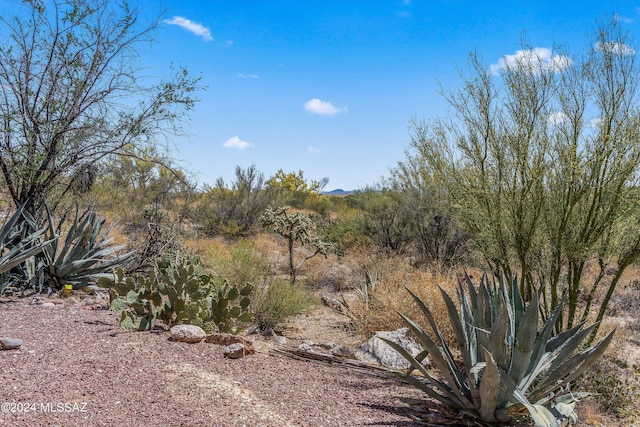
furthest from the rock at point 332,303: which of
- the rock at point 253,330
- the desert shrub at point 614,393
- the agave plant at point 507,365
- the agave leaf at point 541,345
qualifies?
the agave leaf at point 541,345

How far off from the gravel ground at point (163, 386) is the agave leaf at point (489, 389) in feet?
1.91

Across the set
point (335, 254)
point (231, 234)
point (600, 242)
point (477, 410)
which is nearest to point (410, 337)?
point (600, 242)

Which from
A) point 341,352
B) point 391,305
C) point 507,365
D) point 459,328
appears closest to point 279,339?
point 341,352

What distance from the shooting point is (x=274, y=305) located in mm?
7836

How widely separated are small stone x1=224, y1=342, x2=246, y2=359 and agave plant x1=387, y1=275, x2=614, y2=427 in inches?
68.2

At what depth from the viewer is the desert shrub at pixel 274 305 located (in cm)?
771

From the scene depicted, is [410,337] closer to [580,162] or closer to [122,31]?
[580,162]

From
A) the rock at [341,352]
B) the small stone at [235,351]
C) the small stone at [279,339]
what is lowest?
the small stone at [279,339]

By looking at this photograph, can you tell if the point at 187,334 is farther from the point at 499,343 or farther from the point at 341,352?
the point at 499,343

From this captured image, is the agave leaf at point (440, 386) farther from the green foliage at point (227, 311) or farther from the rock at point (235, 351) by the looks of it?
the green foliage at point (227, 311)

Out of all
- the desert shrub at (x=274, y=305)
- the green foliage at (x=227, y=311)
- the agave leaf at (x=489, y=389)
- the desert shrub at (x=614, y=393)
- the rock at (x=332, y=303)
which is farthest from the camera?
the rock at (x=332, y=303)

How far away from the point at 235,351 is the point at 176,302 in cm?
135

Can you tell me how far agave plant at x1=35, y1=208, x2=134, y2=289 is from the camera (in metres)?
7.46

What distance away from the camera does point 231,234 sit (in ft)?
59.6
